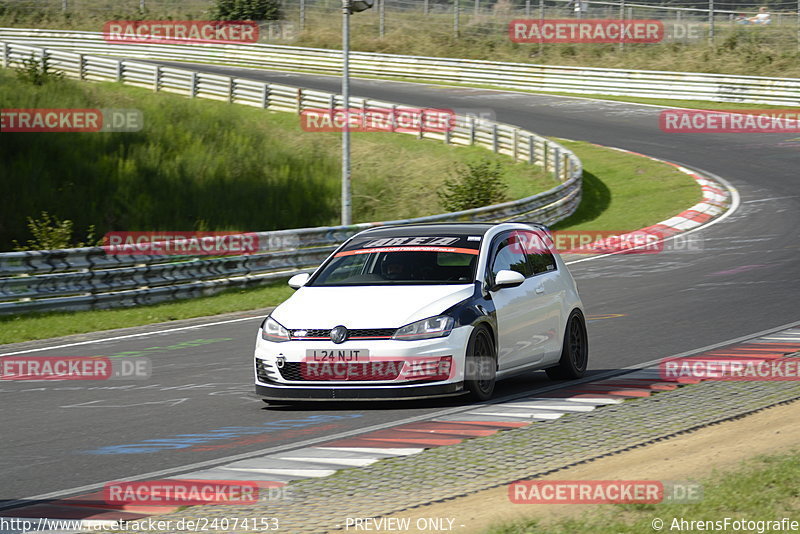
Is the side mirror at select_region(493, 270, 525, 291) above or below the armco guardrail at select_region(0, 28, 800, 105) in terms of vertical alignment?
above

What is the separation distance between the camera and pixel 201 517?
6.46 metres

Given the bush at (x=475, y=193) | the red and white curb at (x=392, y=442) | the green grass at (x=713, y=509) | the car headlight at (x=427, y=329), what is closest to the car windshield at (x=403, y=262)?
the car headlight at (x=427, y=329)

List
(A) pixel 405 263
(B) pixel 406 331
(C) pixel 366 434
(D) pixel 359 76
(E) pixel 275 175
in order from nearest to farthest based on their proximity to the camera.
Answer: (C) pixel 366 434 → (B) pixel 406 331 → (A) pixel 405 263 → (E) pixel 275 175 → (D) pixel 359 76

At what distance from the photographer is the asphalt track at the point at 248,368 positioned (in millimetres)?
8508

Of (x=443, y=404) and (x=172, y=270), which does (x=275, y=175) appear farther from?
(x=443, y=404)

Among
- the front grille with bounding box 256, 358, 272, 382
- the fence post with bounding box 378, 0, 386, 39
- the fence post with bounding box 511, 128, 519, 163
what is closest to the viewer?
the front grille with bounding box 256, 358, 272, 382

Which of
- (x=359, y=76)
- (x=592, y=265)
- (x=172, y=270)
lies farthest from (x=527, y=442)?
(x=359, y=76)

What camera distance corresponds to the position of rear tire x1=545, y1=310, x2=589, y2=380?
37.7 ft

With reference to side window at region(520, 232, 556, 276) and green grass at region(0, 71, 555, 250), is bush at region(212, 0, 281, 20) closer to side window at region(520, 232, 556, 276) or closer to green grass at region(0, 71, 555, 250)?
green grass at region(0, 71, 555, 250)

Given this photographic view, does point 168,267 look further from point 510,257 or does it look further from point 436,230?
point 510,257

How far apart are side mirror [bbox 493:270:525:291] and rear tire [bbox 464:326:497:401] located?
46 centimetres

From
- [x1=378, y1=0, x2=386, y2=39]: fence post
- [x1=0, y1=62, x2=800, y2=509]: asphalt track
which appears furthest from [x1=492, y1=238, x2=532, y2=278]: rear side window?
[x1=378, y1=0, x2=386, y2=39]: fence post

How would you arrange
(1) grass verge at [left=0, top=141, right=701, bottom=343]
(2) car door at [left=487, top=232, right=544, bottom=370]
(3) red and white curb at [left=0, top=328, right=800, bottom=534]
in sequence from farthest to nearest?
(1) grass verge at [left=0, top=141, right=701, bottom=343] → (2) car door at [left=487, top=232, right=544, bottom=370] → (3) red and white curb at [left=0, top=328, right=800, bottom=534]

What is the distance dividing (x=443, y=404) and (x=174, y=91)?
1576 inches
